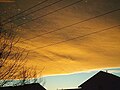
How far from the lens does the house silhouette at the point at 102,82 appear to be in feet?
142

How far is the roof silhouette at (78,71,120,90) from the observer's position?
43156 millimetres

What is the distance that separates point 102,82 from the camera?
44000 millimetres

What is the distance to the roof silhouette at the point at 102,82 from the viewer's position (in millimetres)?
43156

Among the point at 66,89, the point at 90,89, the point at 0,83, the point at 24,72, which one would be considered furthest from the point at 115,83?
the point at 0,83

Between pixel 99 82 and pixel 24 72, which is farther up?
pixel 99 82

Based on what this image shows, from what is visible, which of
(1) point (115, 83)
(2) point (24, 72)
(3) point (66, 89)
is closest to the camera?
(2) point (24, 72)

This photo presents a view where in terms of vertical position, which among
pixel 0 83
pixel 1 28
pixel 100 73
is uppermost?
pixel 100 73

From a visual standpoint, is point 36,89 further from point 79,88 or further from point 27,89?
point 79,88

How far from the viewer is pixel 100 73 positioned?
148ft

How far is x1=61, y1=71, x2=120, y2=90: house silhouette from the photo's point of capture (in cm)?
4316

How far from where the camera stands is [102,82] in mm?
44000

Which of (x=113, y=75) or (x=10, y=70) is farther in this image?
(x=113, y=75)

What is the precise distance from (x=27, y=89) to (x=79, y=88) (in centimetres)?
883

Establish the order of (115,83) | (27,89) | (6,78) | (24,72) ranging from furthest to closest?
(27,89), (115,83), (24,72), (6,78)
